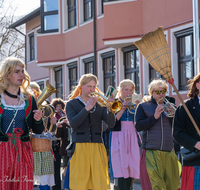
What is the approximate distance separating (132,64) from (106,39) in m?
1.39

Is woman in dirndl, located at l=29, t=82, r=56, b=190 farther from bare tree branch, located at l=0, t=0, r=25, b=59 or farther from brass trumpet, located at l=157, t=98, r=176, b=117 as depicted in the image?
bare tree branch, located at l=0, t=0, r=25, b=59

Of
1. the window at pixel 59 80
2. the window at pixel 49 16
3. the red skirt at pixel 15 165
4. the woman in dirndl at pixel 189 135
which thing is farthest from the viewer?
the window at pixel 59 80

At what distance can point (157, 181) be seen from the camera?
6.54 m

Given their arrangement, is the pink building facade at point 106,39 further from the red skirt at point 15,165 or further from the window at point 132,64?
the red skirt at point 15,165

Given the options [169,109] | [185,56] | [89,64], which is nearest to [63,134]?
[169,109]

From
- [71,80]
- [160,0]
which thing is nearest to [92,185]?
[160,0]

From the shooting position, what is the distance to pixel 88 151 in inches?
238

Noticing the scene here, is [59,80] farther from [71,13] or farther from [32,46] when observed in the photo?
[32,46]

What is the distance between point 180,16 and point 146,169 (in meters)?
7.83

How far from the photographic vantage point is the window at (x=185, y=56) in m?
13.3

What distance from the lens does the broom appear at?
15.5ft

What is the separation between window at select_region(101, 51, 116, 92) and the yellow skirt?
11495 millimetres

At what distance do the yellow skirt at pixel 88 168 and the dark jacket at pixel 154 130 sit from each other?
95cm

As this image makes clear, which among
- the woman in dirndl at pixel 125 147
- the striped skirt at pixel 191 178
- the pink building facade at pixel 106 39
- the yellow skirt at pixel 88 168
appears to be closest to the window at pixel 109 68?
the pink building facade at pixel 106 39
